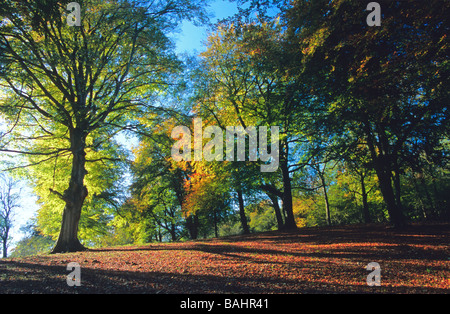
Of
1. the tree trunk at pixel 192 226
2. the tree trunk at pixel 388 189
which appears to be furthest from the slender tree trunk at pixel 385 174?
the tree trunk at pixel 192 226

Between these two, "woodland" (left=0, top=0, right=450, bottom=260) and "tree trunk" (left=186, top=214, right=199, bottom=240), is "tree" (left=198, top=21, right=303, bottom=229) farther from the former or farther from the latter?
"tree trunk" (left=186, top=214, right=199, bottom=240)

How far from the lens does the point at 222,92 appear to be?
1706 cm

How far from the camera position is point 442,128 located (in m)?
9.37

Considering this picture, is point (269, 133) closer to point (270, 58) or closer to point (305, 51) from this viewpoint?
point (270, 58)

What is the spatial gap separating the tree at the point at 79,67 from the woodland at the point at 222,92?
0.27 ft

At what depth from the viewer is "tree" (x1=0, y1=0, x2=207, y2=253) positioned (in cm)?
935

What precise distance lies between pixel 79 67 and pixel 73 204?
6779 mm

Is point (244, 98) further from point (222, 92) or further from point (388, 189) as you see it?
point (388, 189)

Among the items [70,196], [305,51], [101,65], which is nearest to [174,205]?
[70,196]

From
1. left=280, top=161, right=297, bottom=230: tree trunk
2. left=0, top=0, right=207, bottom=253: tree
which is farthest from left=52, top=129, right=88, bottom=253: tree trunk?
left=280, top=161, right=297, bottom=230: tree trunk

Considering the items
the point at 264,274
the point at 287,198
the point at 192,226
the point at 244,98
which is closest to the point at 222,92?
the point at 244,98

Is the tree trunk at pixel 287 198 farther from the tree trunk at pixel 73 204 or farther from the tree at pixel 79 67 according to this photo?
the tree trunk at pixel 73 204

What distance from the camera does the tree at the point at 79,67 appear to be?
9.35 meters

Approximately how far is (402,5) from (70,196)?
599 inches
